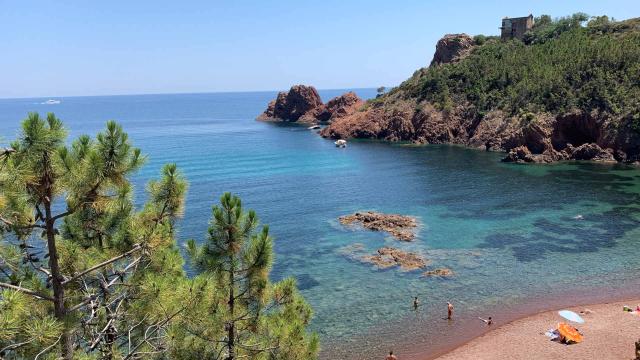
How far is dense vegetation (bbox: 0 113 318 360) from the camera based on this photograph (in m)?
9.55

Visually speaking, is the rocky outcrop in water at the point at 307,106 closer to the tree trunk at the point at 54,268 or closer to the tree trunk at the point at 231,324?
the tree trunk at the point at 231,324

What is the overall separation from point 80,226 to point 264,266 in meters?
5.23

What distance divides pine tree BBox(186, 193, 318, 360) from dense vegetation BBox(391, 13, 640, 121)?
266 ft

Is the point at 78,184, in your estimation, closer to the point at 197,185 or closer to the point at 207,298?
the point at 207,298

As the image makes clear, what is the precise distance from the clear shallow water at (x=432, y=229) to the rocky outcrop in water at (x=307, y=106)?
66522 mm

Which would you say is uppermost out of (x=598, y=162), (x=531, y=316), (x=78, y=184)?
(x=78, y=184)

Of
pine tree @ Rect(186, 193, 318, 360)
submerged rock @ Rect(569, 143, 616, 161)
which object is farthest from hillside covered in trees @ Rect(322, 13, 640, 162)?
pine tree @ Rect(186, 193, 318, 360)

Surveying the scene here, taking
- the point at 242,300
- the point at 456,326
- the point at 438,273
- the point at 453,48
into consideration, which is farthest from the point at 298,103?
the point at 242,300

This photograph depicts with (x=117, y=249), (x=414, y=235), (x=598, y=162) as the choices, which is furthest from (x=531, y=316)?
(x=598, y=162)

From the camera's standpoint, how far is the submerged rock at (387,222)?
4597 cm

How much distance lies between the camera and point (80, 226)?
13.3 metres

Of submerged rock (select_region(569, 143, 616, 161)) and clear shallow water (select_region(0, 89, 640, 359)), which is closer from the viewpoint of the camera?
clear shallow water (select_region(0, 89, 640, 359))

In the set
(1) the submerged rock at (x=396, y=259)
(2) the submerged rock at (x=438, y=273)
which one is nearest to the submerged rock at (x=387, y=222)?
(1) the submerged rock at (x=396, y=259)

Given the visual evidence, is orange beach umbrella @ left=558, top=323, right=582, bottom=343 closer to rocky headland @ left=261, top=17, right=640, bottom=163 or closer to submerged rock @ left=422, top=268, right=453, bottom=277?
submerged rock @ left=422, top=268, right=453, bottom=277
